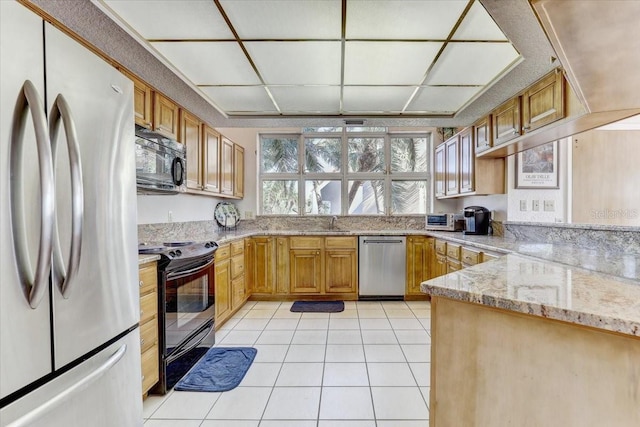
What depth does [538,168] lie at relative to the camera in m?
3.17

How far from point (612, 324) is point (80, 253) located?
1.54 metres

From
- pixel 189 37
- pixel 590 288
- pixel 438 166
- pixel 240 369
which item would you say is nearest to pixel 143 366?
pixel 240 369

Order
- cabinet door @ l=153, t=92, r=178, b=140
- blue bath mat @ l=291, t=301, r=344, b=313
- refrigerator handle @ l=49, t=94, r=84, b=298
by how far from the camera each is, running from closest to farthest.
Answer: refrigerator handle @ l=49, t=94, r=84, b=298 < cabinet door @ l=153, t=92, r=178, b=140 < blue bath mat @ l=291, t=301, r=344, b=313

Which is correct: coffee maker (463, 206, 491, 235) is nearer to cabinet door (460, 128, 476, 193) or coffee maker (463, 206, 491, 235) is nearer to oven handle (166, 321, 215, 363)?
cabinet door (460, 128, 476, 193)

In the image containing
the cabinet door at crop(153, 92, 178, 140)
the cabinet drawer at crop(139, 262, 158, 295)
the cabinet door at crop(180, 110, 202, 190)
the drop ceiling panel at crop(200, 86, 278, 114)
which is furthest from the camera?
the cabinet door at crop(180, 110, 202, 190)

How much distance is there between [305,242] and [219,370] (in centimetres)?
199

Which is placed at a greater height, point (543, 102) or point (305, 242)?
point (543, 102)

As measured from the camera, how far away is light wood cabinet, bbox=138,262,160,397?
176 cm

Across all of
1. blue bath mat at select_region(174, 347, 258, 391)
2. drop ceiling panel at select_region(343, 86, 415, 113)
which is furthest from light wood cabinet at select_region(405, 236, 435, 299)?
blue bath mat at select_region(174, 347, 258, 391)

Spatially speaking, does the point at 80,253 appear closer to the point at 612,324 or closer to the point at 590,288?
the point at 612,324

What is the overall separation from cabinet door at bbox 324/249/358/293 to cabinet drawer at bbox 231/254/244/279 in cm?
109

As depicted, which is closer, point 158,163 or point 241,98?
point 158,163

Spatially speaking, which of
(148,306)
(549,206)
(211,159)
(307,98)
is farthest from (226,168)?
Result: (549,206)

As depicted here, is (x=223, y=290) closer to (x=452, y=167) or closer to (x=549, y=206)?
Result: (x=452, y=167)
